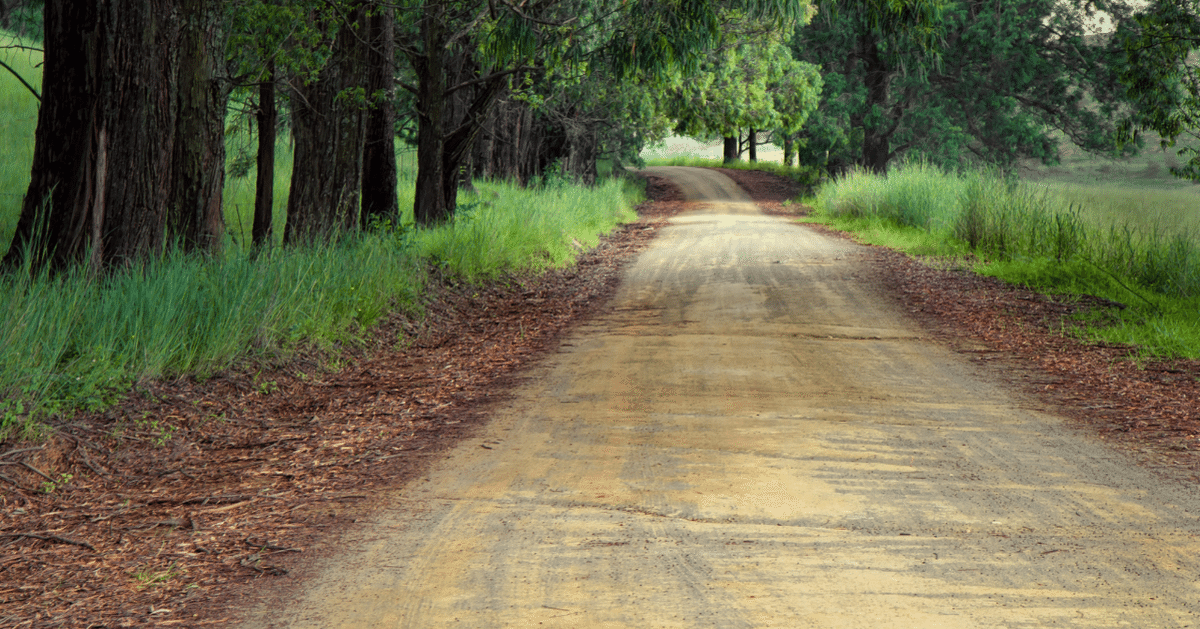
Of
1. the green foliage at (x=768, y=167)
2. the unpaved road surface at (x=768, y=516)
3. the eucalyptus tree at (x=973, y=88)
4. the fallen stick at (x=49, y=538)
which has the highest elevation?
the eucalyptus tree at (x=973, y=88)

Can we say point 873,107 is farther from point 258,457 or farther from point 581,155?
point 258,457

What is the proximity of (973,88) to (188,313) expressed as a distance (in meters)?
31.5

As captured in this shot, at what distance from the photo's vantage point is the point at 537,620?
324 cm

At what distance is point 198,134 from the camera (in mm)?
9289

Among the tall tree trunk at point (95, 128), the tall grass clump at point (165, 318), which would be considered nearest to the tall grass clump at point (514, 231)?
the tall grass clump at point (165, 318)

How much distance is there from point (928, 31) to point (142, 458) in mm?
8189

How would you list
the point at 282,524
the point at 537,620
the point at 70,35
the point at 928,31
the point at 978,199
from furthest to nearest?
the point at 978,199
the point at 928,31
the point at 70,35
the point at 282,524
the point at 537,620

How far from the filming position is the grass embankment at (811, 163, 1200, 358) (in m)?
8.94

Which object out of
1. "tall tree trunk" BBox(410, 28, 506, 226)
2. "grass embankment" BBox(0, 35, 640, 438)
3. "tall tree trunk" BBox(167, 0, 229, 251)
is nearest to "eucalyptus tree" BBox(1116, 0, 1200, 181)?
"grass embankment" BBox(0, 35, 640, 438)

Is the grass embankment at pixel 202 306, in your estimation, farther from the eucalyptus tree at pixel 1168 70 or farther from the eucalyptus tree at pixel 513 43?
the eucalyptus tree at pixel 1168 70

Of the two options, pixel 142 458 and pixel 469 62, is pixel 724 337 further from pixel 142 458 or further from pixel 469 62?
pixel 469 62

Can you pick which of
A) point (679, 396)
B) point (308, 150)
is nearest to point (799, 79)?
point (308, 150)

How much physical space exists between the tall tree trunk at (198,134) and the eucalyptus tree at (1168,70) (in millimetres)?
9061

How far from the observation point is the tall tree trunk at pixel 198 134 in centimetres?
859
